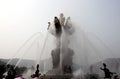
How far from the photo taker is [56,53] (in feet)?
153

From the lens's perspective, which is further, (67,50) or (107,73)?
(67,50)

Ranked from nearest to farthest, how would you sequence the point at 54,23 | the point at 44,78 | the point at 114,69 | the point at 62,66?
the point at 44,78 → the point at 62,66 → the point at 54,23 → the point at 114,69

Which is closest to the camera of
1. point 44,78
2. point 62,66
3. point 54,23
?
point 44,78

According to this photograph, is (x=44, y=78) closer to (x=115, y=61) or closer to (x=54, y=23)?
(x=54, y=23)

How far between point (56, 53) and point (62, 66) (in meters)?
3.71

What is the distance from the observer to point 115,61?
168 feet

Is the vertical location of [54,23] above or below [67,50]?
above

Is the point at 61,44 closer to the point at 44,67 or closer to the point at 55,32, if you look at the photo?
the point at 55,32

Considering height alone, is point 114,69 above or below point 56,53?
below

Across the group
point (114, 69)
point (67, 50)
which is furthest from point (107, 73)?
point (114, 69)

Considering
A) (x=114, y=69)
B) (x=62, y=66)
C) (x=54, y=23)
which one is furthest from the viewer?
(x=114, y=69)

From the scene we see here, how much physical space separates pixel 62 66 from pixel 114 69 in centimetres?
1730

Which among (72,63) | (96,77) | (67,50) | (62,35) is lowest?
(96,77)

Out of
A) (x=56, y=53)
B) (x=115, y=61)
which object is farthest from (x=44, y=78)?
(x=115, y=61)
